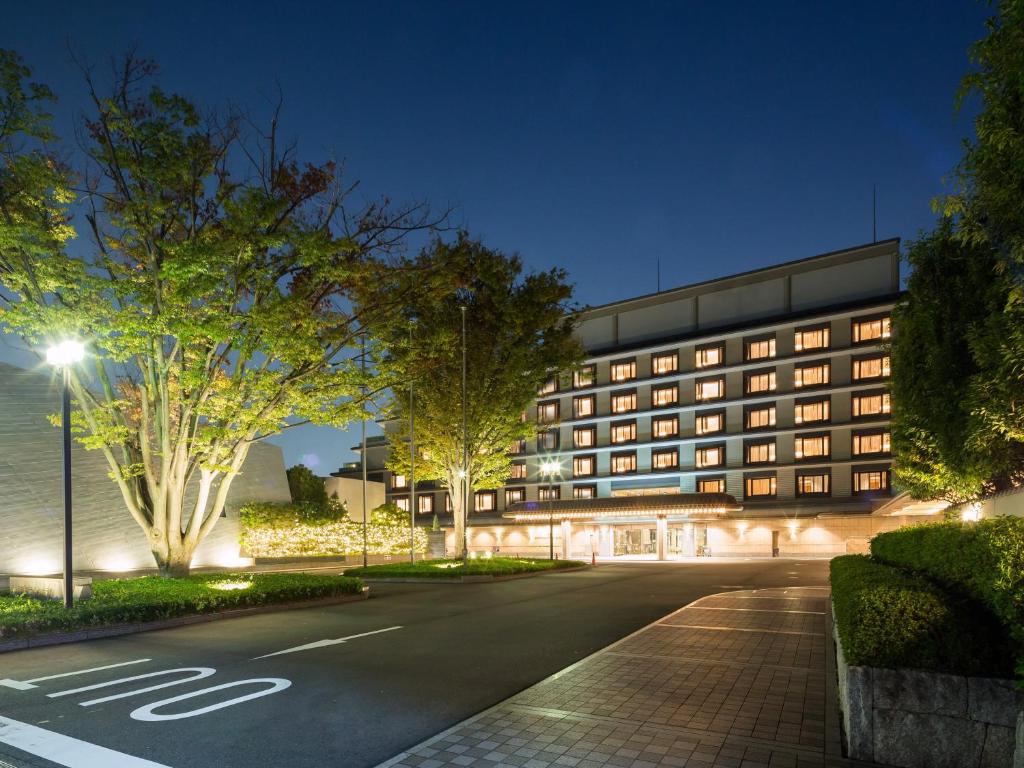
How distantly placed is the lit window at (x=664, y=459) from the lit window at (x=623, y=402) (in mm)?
5023

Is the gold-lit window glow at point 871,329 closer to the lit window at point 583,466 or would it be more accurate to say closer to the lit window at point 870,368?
the lit window at point 870,368

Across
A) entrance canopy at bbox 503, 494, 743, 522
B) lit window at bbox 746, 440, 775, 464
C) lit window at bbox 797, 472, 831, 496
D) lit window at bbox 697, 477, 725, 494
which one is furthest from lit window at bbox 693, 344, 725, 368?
entrance canopy at bbox 503, 494, 743, 522

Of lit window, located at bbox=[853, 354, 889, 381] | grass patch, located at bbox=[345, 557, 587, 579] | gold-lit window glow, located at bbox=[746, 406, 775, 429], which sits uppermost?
lit window, located at bbox=[853, 354, 889, 381]

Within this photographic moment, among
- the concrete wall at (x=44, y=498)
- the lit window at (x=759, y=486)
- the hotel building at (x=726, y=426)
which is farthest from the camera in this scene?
the lit window at (x=759, y=486)

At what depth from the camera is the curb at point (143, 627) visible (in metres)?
12.4

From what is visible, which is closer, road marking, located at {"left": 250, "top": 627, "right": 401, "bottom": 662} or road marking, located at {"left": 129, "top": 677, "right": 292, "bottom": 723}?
road marking, located at {"left": 129, "top": 677, "right": 292, "bottom": 723}

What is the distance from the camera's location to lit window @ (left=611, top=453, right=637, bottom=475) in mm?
67375

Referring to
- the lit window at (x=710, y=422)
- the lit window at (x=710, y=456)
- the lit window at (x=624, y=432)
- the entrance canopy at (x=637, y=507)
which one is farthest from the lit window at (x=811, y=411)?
the lit window at (x=624, y=432)

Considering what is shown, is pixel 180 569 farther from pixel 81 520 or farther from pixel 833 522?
pixel 833 522

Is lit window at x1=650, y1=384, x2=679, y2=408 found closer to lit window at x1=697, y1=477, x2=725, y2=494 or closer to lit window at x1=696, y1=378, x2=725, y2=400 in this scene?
lit window at x1=696, y1=378, x2=725, y2=400

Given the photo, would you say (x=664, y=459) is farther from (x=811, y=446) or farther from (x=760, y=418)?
(x=811, y=446)

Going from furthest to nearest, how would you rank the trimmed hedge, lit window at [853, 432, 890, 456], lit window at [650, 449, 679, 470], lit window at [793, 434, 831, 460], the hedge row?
1. lit window at [650, 449, 679, 470]
2. lit window at [793, 434, 831, 460]
3. lit window at [853, 432, 890, 456]
4. the hedge row
5. the trimmed hedge

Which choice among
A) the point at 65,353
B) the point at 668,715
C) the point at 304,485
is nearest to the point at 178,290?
the point at 65,353

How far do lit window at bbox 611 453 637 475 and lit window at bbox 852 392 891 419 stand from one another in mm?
20168
